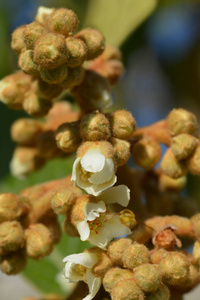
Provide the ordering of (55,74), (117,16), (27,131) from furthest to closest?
(117,16) → (27,131) → (55,74)

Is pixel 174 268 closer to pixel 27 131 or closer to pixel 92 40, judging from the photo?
pixel 92 40

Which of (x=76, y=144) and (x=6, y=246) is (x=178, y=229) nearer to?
(x=76, y=144)

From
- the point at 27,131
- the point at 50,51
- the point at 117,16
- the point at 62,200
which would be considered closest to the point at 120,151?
the point at 62,200

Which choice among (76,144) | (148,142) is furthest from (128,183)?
(76,144)

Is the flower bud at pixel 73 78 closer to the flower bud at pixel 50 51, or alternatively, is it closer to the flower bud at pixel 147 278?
the flower bud at pixel 50 51

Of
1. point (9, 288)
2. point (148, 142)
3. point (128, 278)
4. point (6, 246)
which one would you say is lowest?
point (9, 288)

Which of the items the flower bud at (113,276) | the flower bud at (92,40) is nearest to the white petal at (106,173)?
the flower bud at (113,276)
